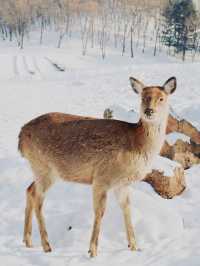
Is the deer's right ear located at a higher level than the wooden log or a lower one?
higher

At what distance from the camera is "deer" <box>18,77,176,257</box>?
6824mm

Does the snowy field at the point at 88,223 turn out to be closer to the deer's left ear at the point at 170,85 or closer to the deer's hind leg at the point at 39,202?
the deer's hind leg at the point at 39,202

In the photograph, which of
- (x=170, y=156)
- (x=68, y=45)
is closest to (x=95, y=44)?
(x=68, y=45)

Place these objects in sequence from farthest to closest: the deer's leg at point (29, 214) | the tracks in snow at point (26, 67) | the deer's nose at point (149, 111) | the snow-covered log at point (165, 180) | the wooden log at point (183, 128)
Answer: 1. the tracks in snow at point (26, 67)
2. the wooden log at point (183, 128)
3. the snow-covered log at point (165, 180)
4. the deer's leg at point (29, 214)
5. the deer's nose at point (149, 111)

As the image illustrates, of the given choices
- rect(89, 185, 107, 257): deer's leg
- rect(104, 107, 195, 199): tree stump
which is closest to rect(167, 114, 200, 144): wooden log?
rect(104, 107, 195, 199): tree stump

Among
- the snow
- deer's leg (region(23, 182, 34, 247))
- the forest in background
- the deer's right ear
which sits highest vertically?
the deer's right ear

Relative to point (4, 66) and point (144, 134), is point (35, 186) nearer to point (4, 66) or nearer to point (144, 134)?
point (144, 134)

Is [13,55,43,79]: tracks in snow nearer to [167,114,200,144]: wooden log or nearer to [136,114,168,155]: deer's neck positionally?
[167,114,200,144]: wooden log

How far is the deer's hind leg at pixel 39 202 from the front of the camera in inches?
293

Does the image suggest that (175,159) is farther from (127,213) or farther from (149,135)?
(149,135)

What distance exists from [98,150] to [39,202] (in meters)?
1.47

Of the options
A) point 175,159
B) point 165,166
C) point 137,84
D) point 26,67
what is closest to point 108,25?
point 26,67

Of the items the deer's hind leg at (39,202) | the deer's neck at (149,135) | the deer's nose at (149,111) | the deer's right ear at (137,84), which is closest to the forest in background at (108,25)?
the deer's hind leg at (39,202)

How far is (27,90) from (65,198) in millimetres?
23056
